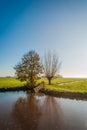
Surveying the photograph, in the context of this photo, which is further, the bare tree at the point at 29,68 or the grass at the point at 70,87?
the bare tree at the point at 29,68

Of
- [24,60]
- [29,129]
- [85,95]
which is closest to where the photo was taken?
[29,129]

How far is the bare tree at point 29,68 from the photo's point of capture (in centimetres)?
5047

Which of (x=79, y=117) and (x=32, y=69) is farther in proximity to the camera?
(x=32, y=69)

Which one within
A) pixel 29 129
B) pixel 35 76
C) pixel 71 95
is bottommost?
pixel 29 129

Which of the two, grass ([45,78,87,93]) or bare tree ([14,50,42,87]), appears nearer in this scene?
grass ([45,78,87,93])

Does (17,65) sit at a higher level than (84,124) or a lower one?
higher

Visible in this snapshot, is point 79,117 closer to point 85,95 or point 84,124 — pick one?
point 84,124

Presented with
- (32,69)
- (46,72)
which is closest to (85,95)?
(32,69)

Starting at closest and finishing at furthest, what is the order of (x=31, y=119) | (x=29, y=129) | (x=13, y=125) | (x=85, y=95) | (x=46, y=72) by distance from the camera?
1. (x=29, y=129)
2. (x=13, y=125)
3. (x=31, y=119)
4. (x=85, y=95)
5. (x=46, y=72)

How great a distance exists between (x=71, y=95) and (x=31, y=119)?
54.9ft

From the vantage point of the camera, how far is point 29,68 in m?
50.8

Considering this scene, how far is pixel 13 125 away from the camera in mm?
13422

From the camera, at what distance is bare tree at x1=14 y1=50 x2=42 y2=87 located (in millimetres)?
50469

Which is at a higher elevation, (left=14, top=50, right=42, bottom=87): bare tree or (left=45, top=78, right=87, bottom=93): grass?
(left=14, top=50, right=42, bottom=87): bare tree
